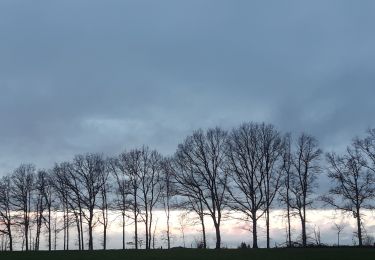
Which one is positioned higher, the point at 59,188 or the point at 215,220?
the point at 59,188

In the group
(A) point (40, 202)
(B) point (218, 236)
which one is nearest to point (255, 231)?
(B) point (218, 236)

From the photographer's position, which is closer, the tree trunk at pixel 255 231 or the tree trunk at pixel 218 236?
the tree trunk at pixel 255 231

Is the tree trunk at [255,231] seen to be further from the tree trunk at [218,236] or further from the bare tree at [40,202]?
the bare tree at [40,202]

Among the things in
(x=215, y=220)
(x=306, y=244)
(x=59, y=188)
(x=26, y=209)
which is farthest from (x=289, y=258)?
(x=26, y=209)

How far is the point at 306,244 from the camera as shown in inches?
2368

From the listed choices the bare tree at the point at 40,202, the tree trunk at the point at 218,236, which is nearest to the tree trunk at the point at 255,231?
the tree trunk at the point at 218,236

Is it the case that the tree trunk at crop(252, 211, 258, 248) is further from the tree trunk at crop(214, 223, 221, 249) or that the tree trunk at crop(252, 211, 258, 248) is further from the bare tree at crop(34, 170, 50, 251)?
the bare tree at crop(34, 170, 50, 251)

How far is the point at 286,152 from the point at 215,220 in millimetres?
12029

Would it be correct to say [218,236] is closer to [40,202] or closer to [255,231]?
[255,231]

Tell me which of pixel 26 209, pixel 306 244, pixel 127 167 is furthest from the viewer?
pixel 26 209

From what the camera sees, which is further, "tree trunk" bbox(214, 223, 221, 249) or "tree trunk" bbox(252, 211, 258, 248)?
"tree trunk" bbox(214, 223, 221, 249)

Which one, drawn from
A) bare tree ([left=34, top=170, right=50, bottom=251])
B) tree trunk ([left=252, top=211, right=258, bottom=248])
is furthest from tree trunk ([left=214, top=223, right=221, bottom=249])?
bare tree ([left=34, top=170, right=50, bottom=251])

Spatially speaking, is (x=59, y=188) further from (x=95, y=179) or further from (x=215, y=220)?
(x=215, y=220)

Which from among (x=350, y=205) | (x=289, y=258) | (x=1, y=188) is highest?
(x=1, y=188)
